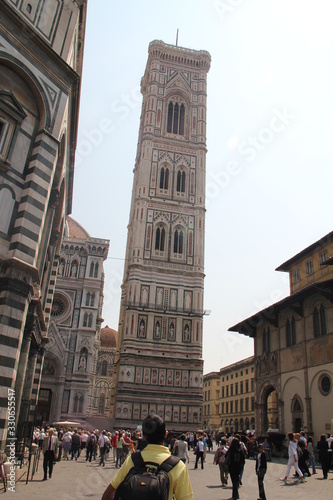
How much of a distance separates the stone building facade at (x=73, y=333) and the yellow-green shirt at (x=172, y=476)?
3820 centimetres

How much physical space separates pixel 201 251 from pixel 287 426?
23.9 metres

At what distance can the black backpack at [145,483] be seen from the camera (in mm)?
2681

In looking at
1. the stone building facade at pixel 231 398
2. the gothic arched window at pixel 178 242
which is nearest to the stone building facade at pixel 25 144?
the gothic arched window at pixel 178 242

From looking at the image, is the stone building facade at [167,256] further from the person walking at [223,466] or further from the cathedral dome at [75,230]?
the person walking at [223,466]

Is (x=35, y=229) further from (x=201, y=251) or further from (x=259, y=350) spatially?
(x=201, y=251)

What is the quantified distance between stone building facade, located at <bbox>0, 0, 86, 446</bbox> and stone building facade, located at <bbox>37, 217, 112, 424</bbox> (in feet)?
86.5

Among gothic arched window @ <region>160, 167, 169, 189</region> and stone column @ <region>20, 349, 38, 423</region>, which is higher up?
gothic arched window @ <region>160, 167, 169, 189</region>

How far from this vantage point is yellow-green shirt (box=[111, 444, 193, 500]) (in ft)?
9.45

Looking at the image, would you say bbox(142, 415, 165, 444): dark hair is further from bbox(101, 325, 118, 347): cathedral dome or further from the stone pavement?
bbox(101, 325, 118, 347): cathedral dome

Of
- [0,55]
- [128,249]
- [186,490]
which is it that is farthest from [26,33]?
[128,249]

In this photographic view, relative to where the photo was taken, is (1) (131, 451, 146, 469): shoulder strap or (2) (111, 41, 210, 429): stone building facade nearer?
(1) (131, 451, 146, 469): shoulder strap

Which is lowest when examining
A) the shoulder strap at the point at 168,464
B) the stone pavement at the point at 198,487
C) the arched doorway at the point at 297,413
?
the stone pavement at the point at 198,487

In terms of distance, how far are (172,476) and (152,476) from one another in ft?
0.62

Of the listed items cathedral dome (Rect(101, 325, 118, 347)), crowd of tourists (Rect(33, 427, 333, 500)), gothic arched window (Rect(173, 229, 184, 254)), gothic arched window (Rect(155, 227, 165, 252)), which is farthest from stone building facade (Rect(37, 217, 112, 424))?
cathedral dome (Rect(101, 325, 118, 347))
